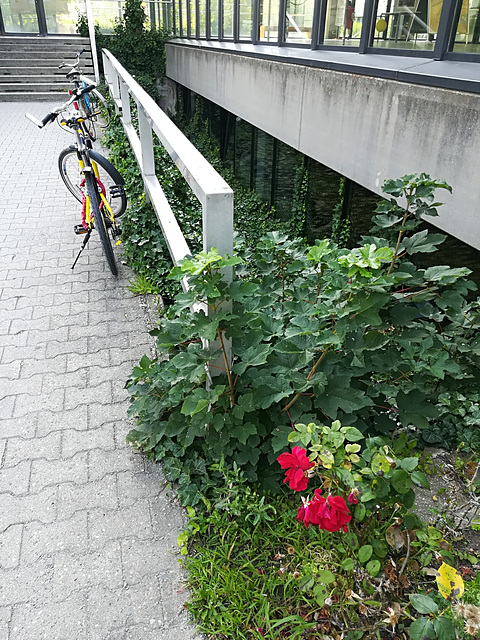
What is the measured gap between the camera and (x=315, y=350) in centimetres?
220

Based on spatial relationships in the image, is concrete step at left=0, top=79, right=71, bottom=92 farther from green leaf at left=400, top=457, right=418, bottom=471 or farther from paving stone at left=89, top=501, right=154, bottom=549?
green leaf at left=400, top=457, right=418, bottom=471

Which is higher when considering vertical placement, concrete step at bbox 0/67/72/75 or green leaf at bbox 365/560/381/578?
concrete step at bbox 0/67/72/75

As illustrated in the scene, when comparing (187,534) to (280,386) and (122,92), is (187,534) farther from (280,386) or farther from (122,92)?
(122,92)

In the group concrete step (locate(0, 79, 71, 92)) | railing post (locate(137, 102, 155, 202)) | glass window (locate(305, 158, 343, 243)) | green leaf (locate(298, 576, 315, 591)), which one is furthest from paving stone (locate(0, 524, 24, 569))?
concrete step (locate(0, 79, 71, 92))

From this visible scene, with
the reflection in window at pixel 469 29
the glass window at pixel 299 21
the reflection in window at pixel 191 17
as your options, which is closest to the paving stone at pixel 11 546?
the reflection in window at pixel 469 29

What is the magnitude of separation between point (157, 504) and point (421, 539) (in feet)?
3.91

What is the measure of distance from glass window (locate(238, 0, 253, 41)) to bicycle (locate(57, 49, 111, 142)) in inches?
150

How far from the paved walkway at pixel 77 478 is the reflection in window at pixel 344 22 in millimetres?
4902

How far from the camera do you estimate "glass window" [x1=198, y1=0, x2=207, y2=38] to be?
16.3m

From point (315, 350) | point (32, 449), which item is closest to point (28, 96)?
point (32, 449)

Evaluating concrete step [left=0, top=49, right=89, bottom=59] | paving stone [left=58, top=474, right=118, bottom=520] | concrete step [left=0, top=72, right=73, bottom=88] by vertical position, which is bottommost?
paving stone [left=58, top=474, right=118, bottom=520]

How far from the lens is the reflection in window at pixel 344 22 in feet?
23.4

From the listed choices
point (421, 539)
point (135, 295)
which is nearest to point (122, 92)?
point (135, 295)

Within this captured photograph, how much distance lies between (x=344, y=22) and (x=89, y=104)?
4.36 meters
